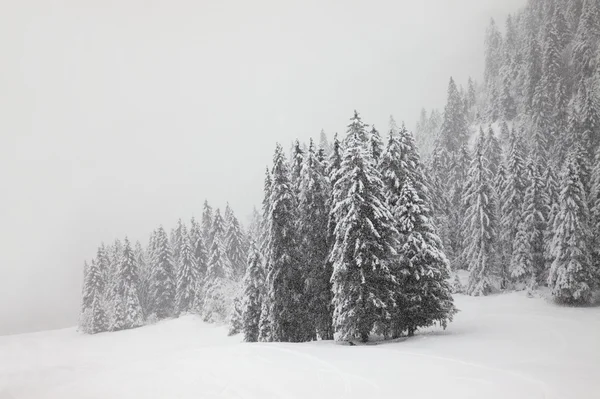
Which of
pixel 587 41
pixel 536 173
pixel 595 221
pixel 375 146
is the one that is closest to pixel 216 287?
pixel 375 146

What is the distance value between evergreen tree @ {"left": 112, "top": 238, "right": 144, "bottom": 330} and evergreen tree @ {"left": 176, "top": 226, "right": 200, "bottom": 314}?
7.43 meters

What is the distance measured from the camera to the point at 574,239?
33438 millimetres

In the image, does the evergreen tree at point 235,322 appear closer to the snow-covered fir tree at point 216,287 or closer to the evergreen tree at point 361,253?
the snow-covered fir tree at point 216,287

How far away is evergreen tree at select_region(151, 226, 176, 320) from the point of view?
69.1m

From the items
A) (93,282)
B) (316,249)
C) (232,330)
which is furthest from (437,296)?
(93,282)

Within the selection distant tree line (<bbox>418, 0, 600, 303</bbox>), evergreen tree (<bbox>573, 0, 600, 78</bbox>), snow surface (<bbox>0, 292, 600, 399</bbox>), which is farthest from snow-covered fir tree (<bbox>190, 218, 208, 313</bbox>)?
evergreen tree (<bbox>573, 0, 600, 78</bbox>)

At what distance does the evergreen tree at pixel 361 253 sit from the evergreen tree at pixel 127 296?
165ft

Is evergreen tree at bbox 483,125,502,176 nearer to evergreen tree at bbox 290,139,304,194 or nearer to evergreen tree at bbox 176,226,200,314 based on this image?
evergreen tree at bbox 290,139,304,194

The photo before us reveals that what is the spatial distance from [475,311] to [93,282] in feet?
220

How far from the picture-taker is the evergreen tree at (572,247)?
109ft

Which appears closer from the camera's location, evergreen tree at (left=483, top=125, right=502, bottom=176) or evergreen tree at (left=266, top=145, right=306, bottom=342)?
evergreen tree at (left=266, top=145, right=306, bottom=342)

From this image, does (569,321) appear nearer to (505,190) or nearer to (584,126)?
(505,190)

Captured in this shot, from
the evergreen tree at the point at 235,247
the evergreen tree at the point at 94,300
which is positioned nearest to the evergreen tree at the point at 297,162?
the evergreen tree at the point at 235,247

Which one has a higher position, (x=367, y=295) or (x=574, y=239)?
(x=574, y=239)
